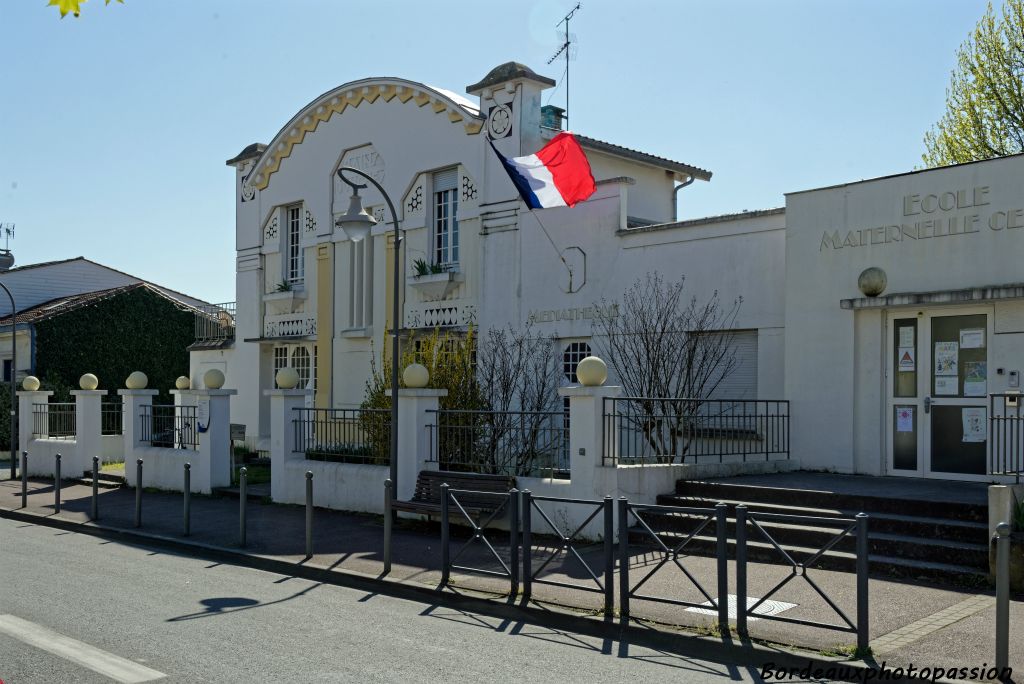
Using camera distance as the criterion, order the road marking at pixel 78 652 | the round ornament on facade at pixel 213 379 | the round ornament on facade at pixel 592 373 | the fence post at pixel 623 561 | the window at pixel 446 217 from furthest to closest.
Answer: the window at pixel 446 217, the round ornament on facade at pixel 213 379, the round ornament on facade at pixel 592 373, the fence post at pixel 623 561, the road marking at pixel 78 652

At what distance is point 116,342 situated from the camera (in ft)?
104

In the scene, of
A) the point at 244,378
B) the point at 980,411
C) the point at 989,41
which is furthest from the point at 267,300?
the point at 989,41

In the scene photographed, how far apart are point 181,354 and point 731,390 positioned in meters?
23.0

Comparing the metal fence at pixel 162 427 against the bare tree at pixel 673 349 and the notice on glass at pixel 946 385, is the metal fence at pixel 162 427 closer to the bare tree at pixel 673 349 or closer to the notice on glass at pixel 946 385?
the bare tree at pixel 673 349

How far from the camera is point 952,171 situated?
13.0 meters

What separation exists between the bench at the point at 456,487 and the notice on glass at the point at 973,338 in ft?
20.0

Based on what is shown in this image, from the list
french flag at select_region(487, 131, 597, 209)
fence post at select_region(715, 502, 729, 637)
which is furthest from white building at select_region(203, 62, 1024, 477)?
fence post at select_region(715, 502, 729, 637)

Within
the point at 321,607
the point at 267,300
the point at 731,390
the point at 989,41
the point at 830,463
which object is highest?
the point at 989,41

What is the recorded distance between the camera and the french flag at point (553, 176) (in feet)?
54.7

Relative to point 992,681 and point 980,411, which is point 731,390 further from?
point 992,681

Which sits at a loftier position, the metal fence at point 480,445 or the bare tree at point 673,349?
the bare tree at point 673,349

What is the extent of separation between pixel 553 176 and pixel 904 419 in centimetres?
687

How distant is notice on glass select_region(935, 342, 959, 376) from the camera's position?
1291cm

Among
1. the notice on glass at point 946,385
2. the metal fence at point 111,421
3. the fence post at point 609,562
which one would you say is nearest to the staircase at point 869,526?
the fence post at point 609,562
